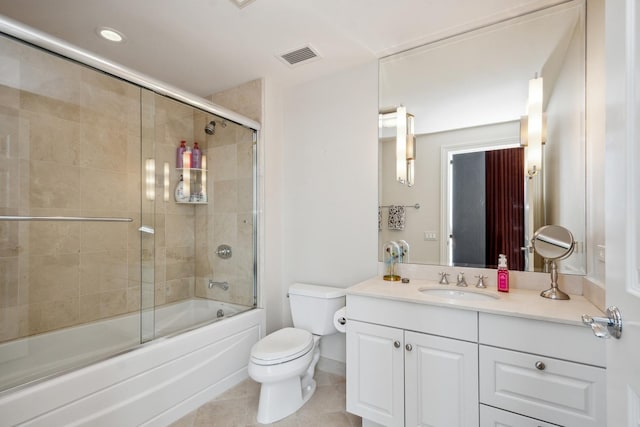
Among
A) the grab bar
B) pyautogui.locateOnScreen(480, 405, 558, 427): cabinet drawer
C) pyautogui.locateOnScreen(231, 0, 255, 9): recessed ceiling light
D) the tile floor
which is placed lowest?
the tile floor

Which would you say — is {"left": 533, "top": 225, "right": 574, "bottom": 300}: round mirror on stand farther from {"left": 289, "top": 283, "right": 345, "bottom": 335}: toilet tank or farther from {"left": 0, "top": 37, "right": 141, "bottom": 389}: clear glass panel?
{"left": 0, "top": 37, "right": 141, "bottom": 389}: clear glass panel

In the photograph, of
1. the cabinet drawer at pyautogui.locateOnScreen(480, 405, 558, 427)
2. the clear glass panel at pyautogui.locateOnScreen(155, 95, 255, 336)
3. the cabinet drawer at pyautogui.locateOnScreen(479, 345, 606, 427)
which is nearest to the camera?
the cabinet drawer at pyautogui.locateOnScreen(479, 345, 606, 427)

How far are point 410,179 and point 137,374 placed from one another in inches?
78.1

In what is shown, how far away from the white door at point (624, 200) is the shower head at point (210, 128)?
2221 mm

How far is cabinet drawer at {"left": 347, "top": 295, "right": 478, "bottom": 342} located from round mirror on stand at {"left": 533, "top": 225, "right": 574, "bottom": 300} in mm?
463

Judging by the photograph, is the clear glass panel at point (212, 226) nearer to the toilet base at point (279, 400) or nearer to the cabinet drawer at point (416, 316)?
the toilet base at point (279, 400)

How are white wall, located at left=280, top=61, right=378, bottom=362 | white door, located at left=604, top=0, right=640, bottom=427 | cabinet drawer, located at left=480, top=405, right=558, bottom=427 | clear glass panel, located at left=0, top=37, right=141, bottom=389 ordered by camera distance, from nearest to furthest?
white door, located at left=604, top=0, right=640, bottom=427 < cabinet drawer, located at left=480, top=405, right=558, bottom=427 < clear glass panel, located at left=0, top=37, right=141, bottom=389 < white wall, located at left=280, top=61, right=378, bottom=362

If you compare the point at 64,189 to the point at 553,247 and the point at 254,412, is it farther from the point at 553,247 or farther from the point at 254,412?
the point at 553,247

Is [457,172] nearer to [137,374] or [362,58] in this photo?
[362,58]

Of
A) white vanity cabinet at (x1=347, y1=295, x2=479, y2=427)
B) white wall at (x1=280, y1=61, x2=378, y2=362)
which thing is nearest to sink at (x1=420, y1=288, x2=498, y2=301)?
white vanity cabinet at (x1=347, y1=295, x2=479, y2=427)

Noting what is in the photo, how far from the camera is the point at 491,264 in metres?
1.83

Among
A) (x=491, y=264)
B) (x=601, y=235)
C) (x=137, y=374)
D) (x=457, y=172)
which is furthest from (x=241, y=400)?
(x=601, y=235)

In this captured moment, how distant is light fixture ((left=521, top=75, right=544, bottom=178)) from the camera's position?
1682mm

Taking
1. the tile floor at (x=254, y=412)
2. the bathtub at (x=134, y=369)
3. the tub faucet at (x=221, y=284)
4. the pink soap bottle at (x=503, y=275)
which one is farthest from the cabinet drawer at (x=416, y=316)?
the tub faucet at (x=221, y=284)
